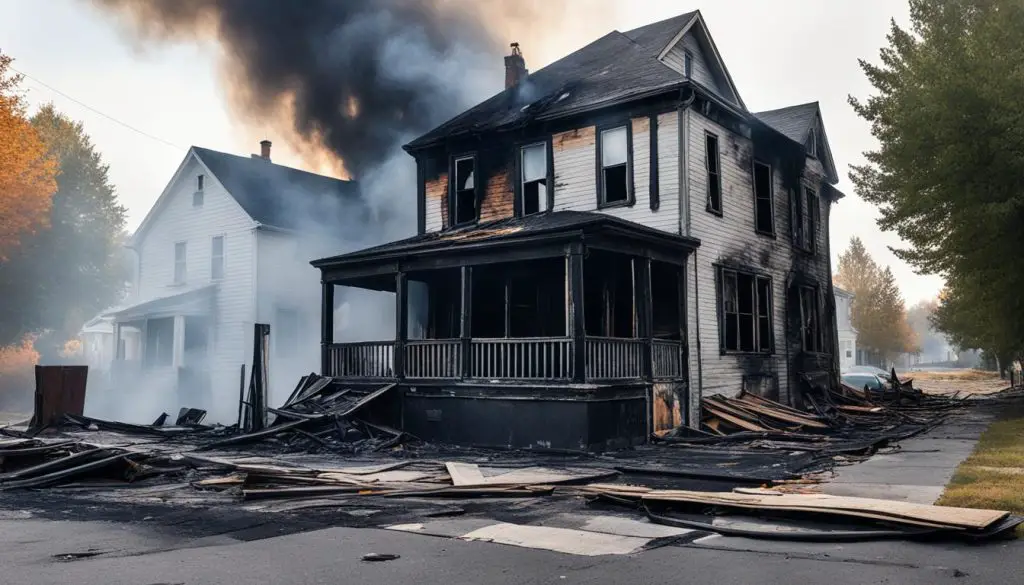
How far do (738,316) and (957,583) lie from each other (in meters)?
15.2

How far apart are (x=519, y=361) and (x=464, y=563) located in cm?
1157

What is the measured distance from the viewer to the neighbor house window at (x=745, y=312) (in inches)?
784

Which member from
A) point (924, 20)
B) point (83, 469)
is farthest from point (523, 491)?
point (924, 20)

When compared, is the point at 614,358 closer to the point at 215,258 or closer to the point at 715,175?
the point at 715,175

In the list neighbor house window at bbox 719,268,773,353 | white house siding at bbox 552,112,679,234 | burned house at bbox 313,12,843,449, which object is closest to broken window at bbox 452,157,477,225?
burned house at bbox 313,12,843,449

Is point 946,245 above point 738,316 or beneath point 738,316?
above

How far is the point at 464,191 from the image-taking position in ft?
71.9

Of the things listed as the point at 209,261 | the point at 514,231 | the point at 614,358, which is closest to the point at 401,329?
the point at 514,231

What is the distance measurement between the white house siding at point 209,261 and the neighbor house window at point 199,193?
202 millimetres

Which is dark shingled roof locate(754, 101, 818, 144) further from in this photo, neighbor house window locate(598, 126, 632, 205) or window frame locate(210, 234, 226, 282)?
window frame locate(210, 234, 226, 282)

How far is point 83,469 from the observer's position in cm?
1159

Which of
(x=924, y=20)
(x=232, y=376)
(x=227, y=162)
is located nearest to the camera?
(x=924, y=20)

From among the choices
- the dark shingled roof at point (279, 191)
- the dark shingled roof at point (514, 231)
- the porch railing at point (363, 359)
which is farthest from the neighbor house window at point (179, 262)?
the porch railing at point (363, 359)

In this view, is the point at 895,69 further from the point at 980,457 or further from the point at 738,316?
the point at 980,457
